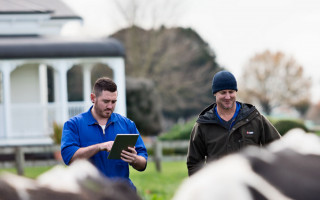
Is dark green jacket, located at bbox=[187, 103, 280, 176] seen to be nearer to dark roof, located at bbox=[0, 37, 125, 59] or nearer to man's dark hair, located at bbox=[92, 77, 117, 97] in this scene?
man's dark hair, located at bbox=[92, 77, 117, 97]

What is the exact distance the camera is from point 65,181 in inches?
85.4

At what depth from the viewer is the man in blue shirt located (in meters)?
4.82

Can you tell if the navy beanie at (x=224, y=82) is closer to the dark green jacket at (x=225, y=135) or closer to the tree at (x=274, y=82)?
the dark green jacket at (x=225, y=135)

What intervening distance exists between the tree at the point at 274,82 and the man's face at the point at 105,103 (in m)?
62.1

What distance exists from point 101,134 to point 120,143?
358mm

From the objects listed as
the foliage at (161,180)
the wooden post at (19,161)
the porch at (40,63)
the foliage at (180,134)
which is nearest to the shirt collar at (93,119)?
the foliage at (161,180)

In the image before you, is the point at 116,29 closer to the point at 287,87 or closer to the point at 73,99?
the point at 73,99

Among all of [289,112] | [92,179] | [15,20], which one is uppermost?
[15,20]

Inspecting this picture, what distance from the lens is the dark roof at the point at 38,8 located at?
947 inches

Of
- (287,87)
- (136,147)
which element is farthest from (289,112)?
(136,147)

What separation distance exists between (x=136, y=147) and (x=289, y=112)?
69598 mm

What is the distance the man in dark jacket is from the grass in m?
6.14

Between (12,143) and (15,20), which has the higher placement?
(15,20)

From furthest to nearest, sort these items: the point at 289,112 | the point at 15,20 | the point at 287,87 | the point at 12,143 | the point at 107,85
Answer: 1. the point at 289,112
2. the point at 287,87
3. the point at 15,20
4. the point at 12,143
5. the point at 107,85
